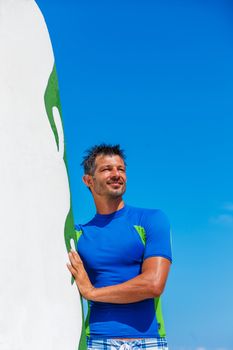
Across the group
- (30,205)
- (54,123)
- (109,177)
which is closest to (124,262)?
(109,177)

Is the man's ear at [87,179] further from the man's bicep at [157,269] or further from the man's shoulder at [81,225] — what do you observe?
the man's bicep at [157,269]

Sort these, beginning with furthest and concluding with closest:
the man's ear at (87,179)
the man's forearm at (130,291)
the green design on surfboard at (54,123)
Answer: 1. the man's ear at (87,179)
2. the green design on surfboard at (54,123)
3. the man's forearm at (130,291)

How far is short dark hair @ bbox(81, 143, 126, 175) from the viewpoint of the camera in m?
3.91

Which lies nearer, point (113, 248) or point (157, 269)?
point (157, 269)

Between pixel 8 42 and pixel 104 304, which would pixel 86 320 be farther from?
pixel 8 42

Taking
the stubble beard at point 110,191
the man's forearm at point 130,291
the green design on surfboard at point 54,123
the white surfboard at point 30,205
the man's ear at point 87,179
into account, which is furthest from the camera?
the man's ear at point 87,179

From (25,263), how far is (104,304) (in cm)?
72

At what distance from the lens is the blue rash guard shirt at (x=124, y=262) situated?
11.0 feet

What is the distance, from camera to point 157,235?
3.49 m

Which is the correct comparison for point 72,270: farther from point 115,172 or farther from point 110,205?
point 115,172

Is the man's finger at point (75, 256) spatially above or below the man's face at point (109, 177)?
below

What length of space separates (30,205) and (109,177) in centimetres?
79

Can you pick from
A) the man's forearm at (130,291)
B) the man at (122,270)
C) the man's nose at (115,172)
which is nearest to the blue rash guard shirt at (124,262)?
the man at (122,270)

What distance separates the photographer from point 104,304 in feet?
11.2
